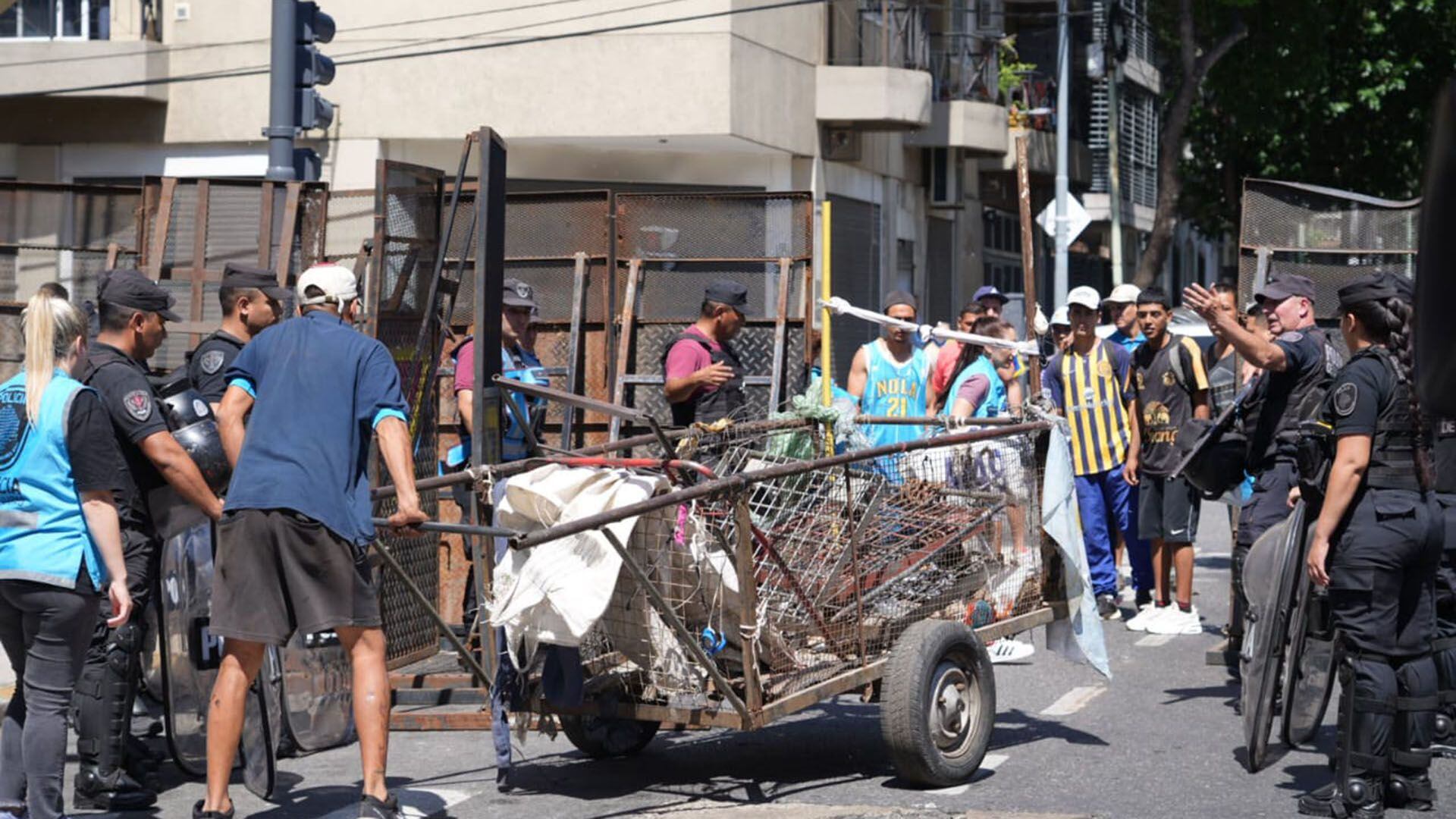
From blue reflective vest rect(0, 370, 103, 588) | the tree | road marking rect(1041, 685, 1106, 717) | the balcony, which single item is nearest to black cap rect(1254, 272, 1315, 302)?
road marking rect(1041, 685, 1106, 717)

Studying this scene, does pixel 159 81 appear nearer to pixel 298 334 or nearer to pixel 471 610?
pixel 471 610

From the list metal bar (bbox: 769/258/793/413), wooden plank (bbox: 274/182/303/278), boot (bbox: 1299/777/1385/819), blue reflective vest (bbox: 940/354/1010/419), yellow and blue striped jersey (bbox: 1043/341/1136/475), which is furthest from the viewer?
yellow and blue striped jersey (bbox: 1043/341/1136/475)

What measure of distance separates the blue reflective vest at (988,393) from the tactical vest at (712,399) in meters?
2.52

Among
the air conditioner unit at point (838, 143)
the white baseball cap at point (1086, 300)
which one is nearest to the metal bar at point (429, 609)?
the white baseball cap at point (1086, 300)

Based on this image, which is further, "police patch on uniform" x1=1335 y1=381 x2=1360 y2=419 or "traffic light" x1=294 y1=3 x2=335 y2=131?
"traffic light" x1=294 y1=3 x2=335 y2=131

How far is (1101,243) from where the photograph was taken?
43.9 meters

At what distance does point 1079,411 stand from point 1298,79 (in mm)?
18302

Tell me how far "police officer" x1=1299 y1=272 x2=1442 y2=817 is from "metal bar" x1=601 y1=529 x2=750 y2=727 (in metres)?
2.08

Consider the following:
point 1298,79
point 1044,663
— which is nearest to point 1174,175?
point 1298,79

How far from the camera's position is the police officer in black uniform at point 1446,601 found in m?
7.29

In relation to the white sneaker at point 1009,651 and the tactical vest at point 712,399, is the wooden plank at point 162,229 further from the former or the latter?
the white sneaker at point 1009,651

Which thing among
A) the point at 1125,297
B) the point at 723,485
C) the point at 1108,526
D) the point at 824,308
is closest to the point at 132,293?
the point at 723,485

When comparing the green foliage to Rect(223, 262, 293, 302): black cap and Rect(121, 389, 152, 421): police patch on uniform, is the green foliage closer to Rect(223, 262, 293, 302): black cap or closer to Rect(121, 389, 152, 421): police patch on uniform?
Rect(223, 262, 293, 302): black cap

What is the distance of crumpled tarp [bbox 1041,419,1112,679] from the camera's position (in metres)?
7.97
